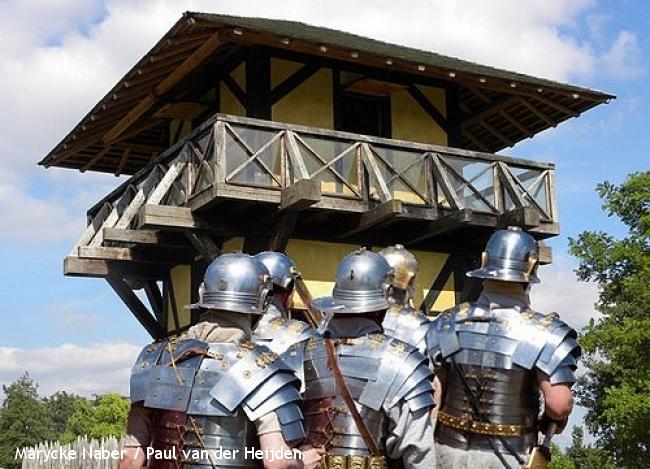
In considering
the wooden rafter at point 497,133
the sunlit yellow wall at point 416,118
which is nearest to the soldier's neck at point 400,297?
the sunlit yellow wall at point 416,118

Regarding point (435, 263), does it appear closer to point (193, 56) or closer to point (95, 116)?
point (193, 56)

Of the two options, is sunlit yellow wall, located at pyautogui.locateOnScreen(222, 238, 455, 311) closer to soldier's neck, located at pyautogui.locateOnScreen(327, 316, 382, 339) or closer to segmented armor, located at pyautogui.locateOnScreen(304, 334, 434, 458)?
Answer: soldier's neck, located at pyautogui.locateOnScreen(327, 316, 382, 339)

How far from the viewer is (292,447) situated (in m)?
4.28

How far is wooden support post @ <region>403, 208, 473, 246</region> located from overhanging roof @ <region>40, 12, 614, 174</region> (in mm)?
2048

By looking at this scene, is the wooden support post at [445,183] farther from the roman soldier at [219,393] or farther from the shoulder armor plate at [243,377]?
the shoulder armor plate at [243,377]

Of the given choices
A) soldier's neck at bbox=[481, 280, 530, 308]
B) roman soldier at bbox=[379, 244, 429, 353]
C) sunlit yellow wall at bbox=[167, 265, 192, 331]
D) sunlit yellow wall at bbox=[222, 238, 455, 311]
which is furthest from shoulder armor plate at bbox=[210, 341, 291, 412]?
sunlit yellow wall at bbox=[167, 265, 192, 331]

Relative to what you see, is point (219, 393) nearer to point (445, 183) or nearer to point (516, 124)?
point (445, 183)

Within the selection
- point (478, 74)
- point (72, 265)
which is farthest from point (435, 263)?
point (72, 265)

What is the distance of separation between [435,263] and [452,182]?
1.59 metres

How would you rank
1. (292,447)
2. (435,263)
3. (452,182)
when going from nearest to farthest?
(292,447) < (452,182) < (435,263)

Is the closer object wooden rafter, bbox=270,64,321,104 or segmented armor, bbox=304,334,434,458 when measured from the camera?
segmented armor, bbox=304,334,434,458

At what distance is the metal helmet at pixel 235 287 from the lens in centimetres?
456

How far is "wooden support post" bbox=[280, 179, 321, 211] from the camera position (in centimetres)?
1179

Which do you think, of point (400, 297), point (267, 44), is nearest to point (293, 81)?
point (267, 44)
